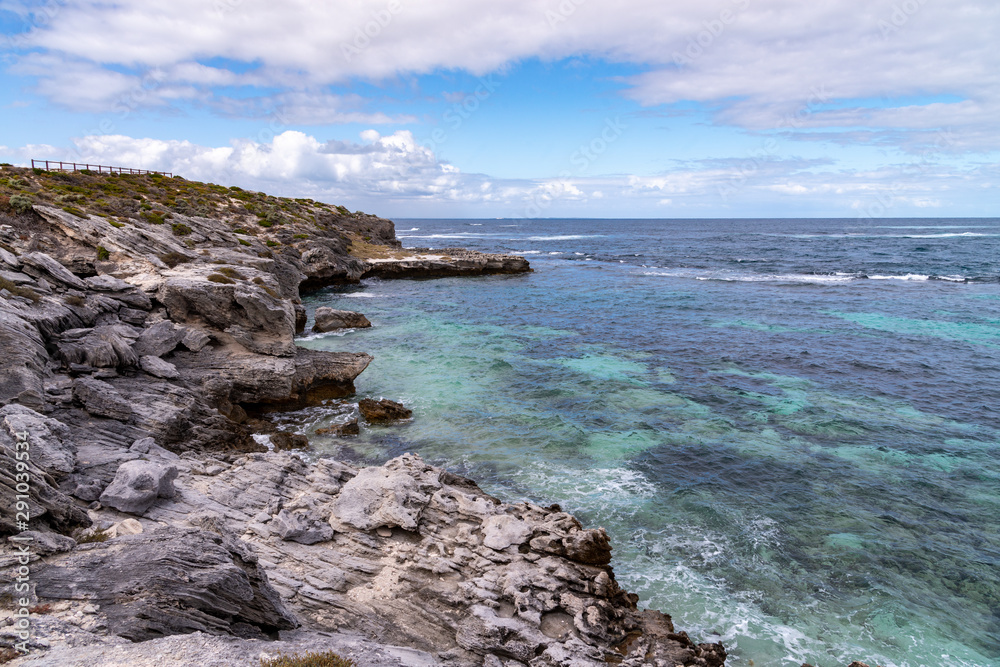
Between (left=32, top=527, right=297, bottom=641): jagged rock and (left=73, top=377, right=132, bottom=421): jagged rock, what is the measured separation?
9.36 metres

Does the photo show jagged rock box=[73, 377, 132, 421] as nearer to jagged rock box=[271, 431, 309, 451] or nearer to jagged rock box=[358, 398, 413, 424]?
jagged rock box=[271, 431, 309, 451]

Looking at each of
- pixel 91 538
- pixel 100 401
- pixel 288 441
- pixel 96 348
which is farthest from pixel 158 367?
pixel 91 538

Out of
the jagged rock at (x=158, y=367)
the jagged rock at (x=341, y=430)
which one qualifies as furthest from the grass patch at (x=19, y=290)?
the jagged rock at (x=341, y=430)

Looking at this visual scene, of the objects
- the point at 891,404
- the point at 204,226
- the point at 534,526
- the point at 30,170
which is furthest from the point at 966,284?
the point at 30,170

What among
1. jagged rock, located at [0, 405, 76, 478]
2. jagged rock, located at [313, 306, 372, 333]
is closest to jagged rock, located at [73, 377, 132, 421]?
jagged rock, located at [0, 405, 76, 478]

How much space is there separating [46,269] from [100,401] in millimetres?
10424

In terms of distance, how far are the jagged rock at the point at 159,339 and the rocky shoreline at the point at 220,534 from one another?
12 centimetres

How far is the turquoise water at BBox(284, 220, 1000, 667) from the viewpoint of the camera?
1444cm

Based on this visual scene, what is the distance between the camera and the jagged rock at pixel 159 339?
76.3 ft

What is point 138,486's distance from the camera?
12.4 meters

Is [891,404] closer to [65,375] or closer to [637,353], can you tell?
[637,353]

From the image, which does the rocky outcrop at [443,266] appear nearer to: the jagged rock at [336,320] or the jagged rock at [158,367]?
the jagged rock at [336,320]

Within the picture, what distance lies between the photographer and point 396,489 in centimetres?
1536

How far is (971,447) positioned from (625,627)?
20256 millimetres
